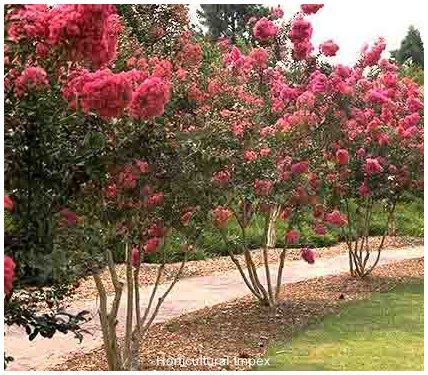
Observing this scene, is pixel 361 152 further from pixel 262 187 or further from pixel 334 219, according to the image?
pixel 262 187

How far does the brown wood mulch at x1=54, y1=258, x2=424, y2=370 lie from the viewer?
6.31 meters

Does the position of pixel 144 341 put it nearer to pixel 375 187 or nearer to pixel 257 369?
pixel 257 369

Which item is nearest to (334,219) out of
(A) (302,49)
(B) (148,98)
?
(A) (302,49)

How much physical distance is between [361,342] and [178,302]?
286cm

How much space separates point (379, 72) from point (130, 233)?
5.74 m

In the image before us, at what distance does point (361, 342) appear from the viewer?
673 centimetres

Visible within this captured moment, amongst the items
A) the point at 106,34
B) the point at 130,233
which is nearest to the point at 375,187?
the point at 130,233

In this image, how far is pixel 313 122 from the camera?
792 centimetres

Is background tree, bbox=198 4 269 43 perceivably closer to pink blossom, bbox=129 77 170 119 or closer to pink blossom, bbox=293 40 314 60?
pink blossom, bbox=293 40 314 60

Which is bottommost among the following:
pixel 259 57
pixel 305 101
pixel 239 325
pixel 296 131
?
pixel 239 325

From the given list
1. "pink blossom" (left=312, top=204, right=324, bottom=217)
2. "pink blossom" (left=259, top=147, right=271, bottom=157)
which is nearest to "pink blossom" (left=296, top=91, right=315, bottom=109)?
"pink blossom" (left=259, top=147, right=271, bottom=157)

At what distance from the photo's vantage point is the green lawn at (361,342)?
5.98 meters

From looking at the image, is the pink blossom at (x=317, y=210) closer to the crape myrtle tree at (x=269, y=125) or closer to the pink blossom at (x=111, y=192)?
the crape myrtle tree at (x=269, y=125)

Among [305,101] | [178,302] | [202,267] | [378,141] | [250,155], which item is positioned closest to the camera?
[250,155]
